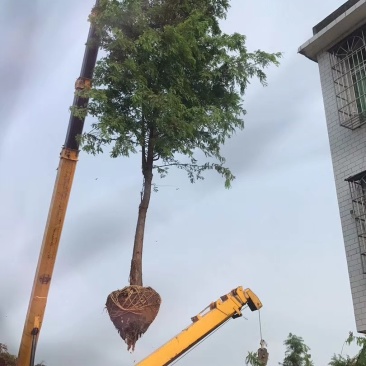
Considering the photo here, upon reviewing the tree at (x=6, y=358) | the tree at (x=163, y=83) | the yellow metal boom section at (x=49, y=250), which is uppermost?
the tree at (x=163, y=83)

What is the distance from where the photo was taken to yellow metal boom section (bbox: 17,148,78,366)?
12.7m

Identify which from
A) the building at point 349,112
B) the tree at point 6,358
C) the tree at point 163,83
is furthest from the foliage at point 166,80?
the tree at point 6,358

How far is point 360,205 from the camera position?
Answer: 47.0 feet

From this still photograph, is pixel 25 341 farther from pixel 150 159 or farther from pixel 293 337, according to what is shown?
pixel 293 337

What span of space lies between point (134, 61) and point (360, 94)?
21.9 feet

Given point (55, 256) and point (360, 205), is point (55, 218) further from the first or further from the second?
point (360, 205)

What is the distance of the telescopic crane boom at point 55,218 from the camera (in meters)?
12.6

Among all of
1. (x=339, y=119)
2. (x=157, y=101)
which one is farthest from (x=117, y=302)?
(x=339, y=119)

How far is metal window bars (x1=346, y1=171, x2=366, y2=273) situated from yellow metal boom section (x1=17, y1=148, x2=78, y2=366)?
7.09 m

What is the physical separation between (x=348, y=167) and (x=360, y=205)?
1.18 metres

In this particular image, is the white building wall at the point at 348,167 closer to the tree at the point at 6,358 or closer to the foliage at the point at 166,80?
the foliage at the point at 166,80

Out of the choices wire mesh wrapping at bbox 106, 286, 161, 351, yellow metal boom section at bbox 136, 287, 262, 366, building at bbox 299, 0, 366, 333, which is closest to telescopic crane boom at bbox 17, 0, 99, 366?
wire mesh wrapping at bbox 106, 286, 161, 351

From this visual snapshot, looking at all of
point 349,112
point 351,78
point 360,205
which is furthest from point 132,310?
point 351,78

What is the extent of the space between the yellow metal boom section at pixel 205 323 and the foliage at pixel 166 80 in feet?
12.0
